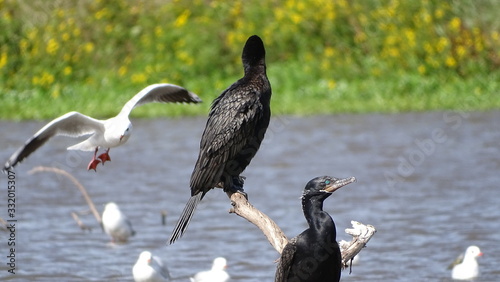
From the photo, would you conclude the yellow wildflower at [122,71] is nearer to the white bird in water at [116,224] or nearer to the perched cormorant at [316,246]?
the white bird in water at [116,224]

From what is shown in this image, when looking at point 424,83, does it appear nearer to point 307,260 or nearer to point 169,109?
point 169,109

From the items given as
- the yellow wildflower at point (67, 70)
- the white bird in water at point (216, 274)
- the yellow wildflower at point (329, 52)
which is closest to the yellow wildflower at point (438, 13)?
the yellow wildflower at point (329, 52)

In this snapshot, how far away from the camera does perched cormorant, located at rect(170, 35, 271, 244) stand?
247 inches

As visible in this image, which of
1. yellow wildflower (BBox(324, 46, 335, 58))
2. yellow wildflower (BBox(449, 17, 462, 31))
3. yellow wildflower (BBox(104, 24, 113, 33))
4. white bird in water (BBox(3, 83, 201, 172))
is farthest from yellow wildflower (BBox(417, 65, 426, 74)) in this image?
white bird in water (BBox(3, 83, 201, 172))

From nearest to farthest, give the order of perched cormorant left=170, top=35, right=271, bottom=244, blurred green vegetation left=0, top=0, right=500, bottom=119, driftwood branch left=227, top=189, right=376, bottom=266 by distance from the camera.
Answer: driftwood branch left=227, top=189, right=376, bottom=266
perched cormorant left=170, top=35, right=271, bottom=244
blurred green vegetation left=0, top=0, right=500, bottom=119

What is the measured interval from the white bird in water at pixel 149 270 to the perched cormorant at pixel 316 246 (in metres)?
2.97

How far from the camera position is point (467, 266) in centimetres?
842

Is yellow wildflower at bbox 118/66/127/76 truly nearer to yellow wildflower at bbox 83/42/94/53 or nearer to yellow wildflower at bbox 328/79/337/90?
yellow wildflower at bbox 83/42/94/53

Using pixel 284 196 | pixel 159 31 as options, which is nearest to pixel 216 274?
pixel 284 196

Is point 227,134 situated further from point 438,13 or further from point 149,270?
point 438,13

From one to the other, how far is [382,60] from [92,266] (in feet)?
28.6

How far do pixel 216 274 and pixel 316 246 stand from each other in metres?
2.85

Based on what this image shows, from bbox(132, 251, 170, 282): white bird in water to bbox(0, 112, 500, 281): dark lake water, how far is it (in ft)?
1.17

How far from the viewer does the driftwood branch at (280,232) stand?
565cm
